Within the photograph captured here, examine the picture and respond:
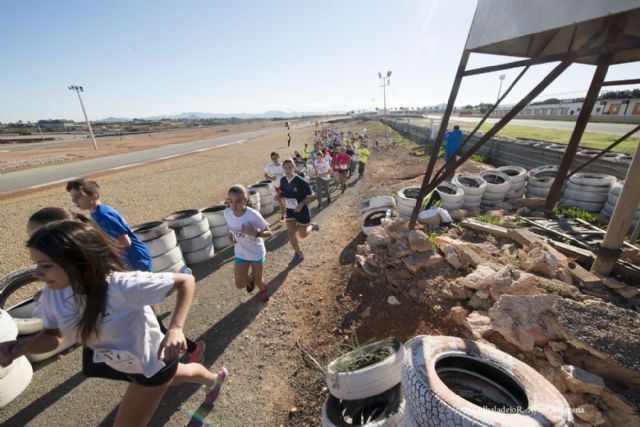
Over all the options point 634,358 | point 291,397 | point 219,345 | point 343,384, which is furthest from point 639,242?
point 219,345

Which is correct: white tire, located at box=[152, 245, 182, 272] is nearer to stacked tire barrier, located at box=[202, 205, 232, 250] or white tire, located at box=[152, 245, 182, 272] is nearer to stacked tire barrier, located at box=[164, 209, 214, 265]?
stacked tire barrier, located at box=[164, 209, 214, 265]

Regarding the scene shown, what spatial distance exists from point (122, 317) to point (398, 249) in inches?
150

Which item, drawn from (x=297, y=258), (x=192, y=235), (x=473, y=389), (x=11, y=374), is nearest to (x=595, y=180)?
(x=473, y=389)

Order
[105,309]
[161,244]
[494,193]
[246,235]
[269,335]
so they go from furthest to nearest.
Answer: [494,193], [161,244], [246,235], [269,335], [105,309]

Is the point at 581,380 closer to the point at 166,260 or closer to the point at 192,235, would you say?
the point at 166,260

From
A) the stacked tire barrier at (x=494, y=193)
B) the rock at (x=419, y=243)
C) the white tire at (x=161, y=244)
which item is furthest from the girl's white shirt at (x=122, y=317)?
the stacked tire barrier at (x=494, y=193)

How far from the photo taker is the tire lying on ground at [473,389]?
1639 millimetres

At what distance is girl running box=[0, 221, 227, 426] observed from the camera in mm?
1668

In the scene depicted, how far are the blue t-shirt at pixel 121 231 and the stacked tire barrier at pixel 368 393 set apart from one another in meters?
2.89

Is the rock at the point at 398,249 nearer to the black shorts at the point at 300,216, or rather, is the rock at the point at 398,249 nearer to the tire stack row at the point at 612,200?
the black shorts at the point at 300,216

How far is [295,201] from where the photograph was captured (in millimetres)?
5762

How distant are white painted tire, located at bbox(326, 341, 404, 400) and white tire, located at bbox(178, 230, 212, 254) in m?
4.34

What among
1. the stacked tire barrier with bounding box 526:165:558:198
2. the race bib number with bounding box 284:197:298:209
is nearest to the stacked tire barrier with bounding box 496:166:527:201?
the stacked tire barrier with bounding box 526:165:558:198

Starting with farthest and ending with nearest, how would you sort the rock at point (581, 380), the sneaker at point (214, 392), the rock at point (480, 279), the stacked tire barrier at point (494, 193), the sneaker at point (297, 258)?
the stacked tire barrier at point (494, 193)
the sneaker at point (297, 258)
the rock at point (480, 279)
the sneaker at point (214, 392)
the rock at point (581, 380)
